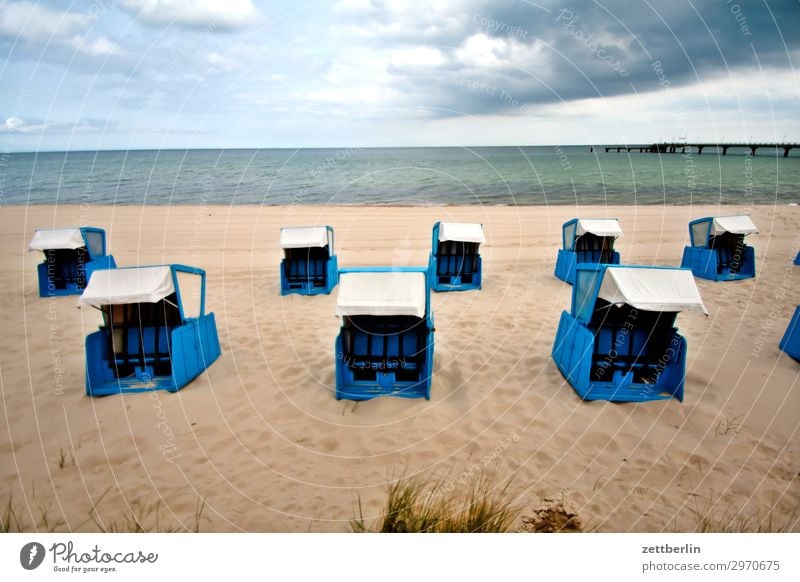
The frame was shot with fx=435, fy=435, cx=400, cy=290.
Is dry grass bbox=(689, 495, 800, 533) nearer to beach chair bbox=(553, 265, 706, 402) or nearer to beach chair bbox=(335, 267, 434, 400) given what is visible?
beach chair bbox=(553, 265, 706, 402)

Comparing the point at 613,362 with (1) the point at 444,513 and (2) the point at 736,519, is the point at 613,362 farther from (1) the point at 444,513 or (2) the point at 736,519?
(1) the point at 444,513

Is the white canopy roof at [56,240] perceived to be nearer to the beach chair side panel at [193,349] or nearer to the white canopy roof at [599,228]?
the beach chair side panel at [193,349]

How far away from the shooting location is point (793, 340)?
7504 mm

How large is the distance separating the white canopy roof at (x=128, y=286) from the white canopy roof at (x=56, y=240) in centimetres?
632

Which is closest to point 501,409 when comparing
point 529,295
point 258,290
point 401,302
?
point 401,302

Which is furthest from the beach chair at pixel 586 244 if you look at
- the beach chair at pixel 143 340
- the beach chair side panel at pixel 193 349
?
the beach chair at pixel 143 340

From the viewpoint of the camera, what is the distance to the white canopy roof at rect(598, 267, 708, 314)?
18.1 ft

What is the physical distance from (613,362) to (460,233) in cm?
582

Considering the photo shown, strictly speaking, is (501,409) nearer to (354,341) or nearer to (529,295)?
(354,341)

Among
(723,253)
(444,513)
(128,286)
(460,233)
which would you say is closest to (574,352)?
(444,513)

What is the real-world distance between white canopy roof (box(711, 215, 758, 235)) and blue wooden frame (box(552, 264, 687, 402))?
7732 millimetres

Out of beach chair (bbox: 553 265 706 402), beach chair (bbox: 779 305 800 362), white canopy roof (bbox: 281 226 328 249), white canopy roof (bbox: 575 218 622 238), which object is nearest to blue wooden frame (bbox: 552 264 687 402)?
beach chair (bbox: 553 265 706 402)

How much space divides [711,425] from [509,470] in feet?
9.70
